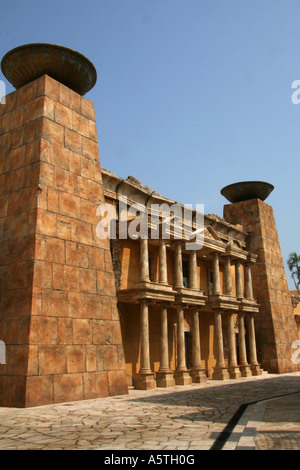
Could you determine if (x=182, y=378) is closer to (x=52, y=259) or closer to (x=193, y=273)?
(x=193, y=273)

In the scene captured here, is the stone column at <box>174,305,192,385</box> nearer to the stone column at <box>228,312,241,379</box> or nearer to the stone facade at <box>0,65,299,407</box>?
the stone facade at <box>0,65,299,407</box>

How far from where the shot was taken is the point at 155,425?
7234 mm

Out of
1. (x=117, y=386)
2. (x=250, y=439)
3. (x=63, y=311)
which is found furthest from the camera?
(x=117, y=386)

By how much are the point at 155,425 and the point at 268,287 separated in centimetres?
1966

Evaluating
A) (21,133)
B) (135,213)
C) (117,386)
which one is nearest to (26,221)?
(21,133)

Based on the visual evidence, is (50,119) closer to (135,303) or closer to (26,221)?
(26,221)

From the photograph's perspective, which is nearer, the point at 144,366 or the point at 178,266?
the point at 144,366

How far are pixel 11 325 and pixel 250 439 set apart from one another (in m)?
7.13

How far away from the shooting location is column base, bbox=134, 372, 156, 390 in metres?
14.8

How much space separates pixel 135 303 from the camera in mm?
17125

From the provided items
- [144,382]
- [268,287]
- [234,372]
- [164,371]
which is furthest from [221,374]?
[268,287]

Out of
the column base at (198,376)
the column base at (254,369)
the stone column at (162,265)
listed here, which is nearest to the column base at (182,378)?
the column base at (198,376)

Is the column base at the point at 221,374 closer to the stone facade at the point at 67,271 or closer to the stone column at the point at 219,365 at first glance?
the stone column at the point at 219,365

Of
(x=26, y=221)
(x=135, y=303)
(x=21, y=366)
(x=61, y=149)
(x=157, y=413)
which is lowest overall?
(x=157, y=413)
